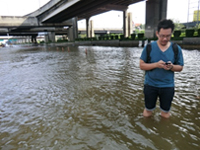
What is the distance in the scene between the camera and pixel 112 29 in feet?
286

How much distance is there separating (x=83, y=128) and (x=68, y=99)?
175 cm

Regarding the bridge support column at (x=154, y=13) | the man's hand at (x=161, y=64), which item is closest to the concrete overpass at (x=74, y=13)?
the bridge support column at (x=154, y=13)

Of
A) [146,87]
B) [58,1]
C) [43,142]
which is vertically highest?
[58,1]

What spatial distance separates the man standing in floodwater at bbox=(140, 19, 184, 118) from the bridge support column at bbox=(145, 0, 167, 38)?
30.3 m

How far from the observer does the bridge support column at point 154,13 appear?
101 feet

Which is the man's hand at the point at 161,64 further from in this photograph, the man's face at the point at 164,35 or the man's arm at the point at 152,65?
the man's face at the point at 164,35

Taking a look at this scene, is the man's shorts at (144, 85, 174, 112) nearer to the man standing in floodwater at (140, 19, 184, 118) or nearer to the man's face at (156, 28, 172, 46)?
the man standing in floodwater at (140, 19, 184, 118)

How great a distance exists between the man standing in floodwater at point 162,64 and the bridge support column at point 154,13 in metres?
A: 30.3

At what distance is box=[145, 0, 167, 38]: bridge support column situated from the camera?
101 feet

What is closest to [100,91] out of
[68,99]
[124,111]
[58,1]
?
[68,99]

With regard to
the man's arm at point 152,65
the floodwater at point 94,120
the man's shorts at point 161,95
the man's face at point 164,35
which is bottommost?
the floodwater at point 94,120

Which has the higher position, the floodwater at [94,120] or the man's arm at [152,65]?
the man's arm at [152,65]

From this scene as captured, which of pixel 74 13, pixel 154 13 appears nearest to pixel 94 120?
pixel 154 13

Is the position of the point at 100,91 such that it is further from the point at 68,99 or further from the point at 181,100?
the point at 181,100
